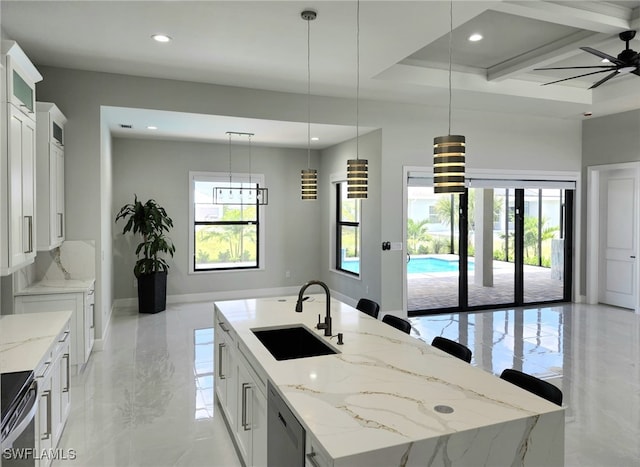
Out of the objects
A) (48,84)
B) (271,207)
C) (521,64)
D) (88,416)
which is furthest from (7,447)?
(271,207)

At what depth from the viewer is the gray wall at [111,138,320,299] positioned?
7.16 metres

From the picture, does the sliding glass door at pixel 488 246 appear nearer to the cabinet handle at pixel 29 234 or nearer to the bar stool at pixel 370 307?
the bar stool at pixel 370 307

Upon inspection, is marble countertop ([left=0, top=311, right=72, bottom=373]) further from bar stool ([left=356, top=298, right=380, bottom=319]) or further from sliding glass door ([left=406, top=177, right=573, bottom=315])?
sliding glass door ([left=406, top=177, right=573, bottom=315])

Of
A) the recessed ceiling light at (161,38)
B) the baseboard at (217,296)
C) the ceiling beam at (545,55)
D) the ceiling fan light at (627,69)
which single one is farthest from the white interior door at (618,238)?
the recessed ceiling light at (161,38)

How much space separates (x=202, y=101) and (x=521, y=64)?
12.4 ft

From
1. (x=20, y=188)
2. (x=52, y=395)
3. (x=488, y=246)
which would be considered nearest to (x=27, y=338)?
(x=52, y=395)

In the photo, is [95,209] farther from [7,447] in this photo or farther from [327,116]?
[7,447]

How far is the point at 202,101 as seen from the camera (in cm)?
527

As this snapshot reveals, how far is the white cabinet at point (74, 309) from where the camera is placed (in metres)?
4.00

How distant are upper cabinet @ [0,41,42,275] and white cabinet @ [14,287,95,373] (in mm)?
914

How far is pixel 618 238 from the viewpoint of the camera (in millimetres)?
7242

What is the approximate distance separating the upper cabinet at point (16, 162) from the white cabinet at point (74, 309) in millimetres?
914

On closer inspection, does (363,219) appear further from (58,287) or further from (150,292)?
(58,287)

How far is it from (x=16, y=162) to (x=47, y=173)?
1009mm
